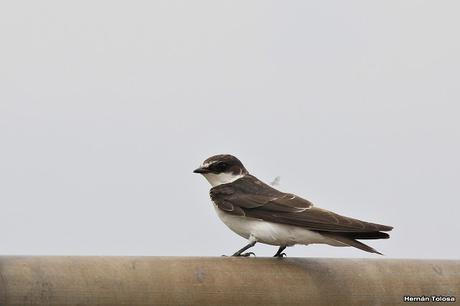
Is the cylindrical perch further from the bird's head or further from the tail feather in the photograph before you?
the bird's head

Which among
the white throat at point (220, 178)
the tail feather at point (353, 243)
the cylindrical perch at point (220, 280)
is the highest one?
the white throat at point (220, 178)

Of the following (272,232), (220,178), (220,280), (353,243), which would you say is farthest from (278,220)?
(220,280)

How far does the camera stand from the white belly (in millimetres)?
7547

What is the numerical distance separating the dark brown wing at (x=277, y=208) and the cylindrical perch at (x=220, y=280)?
0.79 m

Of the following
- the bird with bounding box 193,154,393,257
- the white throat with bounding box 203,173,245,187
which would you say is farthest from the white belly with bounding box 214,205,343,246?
the white throat with bounding box 203,173,245,187

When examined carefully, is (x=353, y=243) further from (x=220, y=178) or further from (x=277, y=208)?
(x=220, y=178)

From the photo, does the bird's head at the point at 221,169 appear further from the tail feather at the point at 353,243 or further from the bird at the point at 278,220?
the tail feather at the point at 353,243

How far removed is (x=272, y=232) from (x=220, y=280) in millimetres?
2037

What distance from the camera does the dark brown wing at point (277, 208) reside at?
7.14 m

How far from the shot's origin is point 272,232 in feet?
25.2

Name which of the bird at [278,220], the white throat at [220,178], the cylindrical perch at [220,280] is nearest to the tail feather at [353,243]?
the bird at [278,220]

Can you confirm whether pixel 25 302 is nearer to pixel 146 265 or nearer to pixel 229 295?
pixel 146 265

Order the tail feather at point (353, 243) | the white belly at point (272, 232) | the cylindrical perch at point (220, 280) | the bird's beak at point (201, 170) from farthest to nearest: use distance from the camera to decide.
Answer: the bird's beak at point (201, 170) → the white belly at point (272, 232) → the tail feather at point (353, 243) → the cylindrical perch at point (220, 280)

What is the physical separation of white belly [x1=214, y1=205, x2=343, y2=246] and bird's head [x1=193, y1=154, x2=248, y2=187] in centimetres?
72
